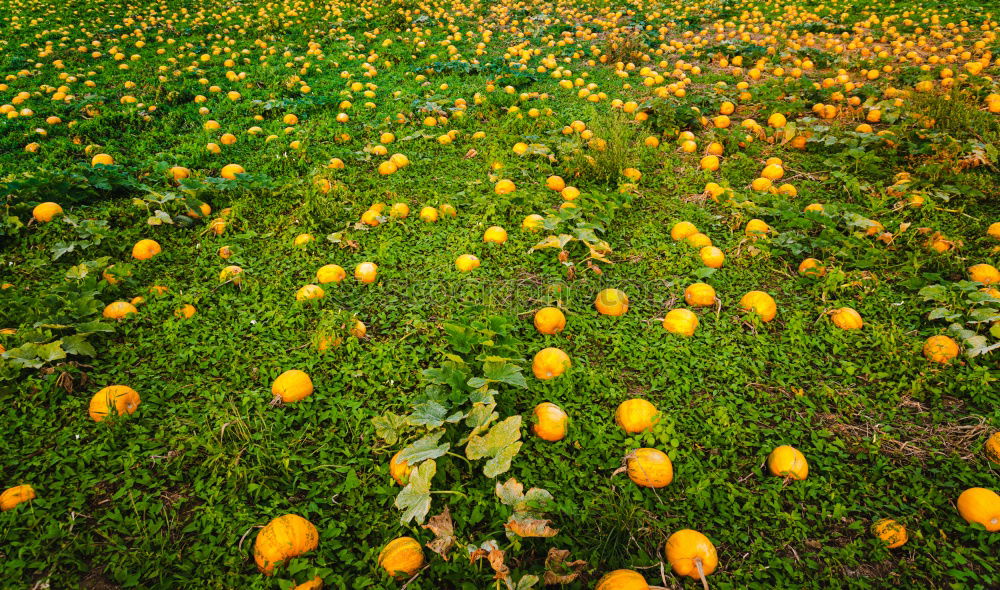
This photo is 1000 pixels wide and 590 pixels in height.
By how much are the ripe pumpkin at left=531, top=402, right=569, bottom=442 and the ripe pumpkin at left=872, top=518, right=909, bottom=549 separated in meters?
1.59

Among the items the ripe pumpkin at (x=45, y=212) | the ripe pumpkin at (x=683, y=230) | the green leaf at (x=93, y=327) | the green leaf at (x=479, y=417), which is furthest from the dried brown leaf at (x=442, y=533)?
the ripe pumpkin at (x=45, y=212)

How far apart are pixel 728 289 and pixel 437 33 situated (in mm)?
10250

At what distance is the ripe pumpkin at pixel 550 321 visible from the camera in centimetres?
332

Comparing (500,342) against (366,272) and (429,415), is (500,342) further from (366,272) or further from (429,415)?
(366,272)

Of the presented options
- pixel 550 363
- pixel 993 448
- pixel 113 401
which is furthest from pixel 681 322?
pixel 113 401

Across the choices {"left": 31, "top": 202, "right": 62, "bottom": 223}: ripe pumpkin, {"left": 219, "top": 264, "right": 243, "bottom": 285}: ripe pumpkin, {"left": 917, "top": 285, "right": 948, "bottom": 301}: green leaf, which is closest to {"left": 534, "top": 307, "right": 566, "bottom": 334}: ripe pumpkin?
{"left": 219, "top": 264, "right": 243, "bottom": 285}: ripe pumpkin

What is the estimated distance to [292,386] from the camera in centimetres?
284

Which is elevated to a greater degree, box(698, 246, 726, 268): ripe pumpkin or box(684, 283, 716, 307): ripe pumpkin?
box(698, 246, 726, 268): ripe pumpkin

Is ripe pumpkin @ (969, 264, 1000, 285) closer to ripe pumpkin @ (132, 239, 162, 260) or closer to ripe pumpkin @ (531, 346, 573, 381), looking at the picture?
ripe pumpkin @ (531, 346, 573, 381)

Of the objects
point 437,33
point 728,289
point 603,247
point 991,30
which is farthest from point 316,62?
point 991,30

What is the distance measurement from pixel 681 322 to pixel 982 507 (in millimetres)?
1741

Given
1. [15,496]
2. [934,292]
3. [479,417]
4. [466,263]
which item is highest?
[934,292]

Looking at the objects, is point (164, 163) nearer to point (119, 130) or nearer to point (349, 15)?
point (119, 130)

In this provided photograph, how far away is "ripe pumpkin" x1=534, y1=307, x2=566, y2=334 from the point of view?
3.32m
